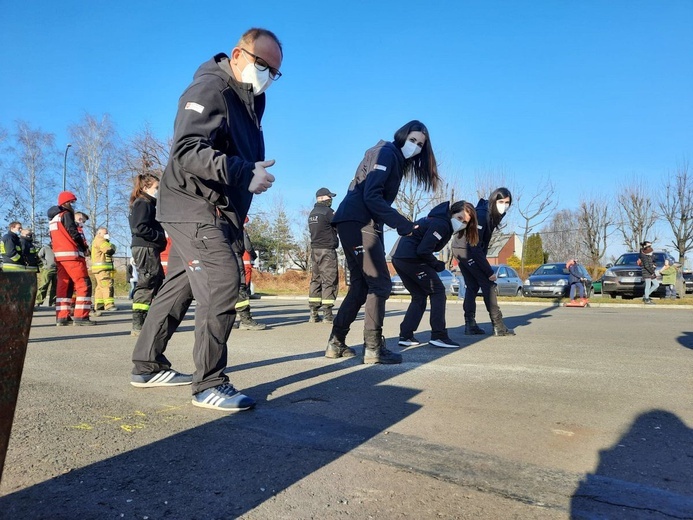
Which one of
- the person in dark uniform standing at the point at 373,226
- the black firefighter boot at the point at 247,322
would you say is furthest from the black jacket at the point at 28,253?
the person in dark uniform standing at the point at 373,226

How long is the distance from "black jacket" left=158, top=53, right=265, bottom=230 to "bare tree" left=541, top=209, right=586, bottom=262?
6362 cm

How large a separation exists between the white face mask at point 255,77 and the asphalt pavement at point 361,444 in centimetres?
193

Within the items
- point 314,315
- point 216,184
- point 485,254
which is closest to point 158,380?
point 216,184

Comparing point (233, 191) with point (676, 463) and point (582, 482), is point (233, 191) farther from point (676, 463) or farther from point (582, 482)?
point (676, 463)

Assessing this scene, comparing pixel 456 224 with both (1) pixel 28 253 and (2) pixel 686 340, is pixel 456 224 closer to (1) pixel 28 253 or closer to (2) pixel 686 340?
(2) pixel 686 340

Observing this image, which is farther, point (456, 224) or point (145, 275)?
point (145, 275)

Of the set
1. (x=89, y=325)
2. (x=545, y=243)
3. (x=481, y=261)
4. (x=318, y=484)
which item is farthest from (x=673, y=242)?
(x=318, y=484)

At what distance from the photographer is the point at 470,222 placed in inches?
273

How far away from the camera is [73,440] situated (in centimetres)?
250

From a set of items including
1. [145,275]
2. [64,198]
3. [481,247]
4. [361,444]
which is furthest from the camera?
[64,198]

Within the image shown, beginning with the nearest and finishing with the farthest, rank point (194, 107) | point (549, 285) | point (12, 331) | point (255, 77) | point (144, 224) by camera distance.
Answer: point (12, 331) < point (194, 107) < point (255, 77) < point (144, 224) < point (549, 285)

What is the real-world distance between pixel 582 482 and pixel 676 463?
56cm

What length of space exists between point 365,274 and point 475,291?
307 centimetres

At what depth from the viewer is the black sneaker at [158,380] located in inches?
144
